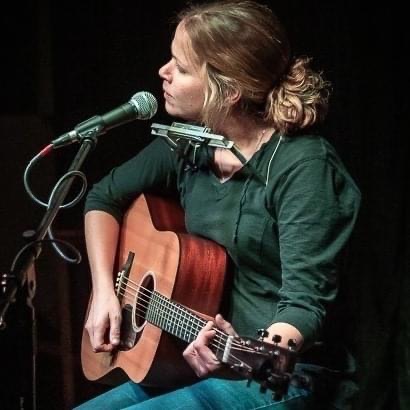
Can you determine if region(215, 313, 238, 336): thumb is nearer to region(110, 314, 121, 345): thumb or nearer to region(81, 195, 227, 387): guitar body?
region(81, 195, 227, 387): guitar body

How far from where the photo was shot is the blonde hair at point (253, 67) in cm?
176

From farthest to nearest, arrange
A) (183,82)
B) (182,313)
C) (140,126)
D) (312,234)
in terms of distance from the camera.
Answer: (140,126)
(183,82)
(182,313)
(312,234)

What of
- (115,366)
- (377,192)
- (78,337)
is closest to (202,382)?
(115,366)

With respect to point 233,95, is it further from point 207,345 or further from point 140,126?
point 140,126

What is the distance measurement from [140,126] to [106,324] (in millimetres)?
822

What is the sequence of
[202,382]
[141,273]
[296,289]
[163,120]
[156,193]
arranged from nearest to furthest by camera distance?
[296,289], [202,382], [141,273], [156,193], [163,120]

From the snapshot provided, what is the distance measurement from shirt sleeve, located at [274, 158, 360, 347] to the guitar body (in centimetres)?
22

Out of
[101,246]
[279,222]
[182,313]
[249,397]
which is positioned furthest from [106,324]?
[279,222]

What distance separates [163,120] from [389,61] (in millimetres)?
764

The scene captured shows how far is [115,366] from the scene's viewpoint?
2008 mm

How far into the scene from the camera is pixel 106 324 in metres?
2.02

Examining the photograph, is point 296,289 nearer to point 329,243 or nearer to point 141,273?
point 329,243

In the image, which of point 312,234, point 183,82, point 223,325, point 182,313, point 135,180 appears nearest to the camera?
point 223,325

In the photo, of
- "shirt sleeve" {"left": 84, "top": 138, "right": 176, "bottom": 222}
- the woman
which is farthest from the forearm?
the woman
